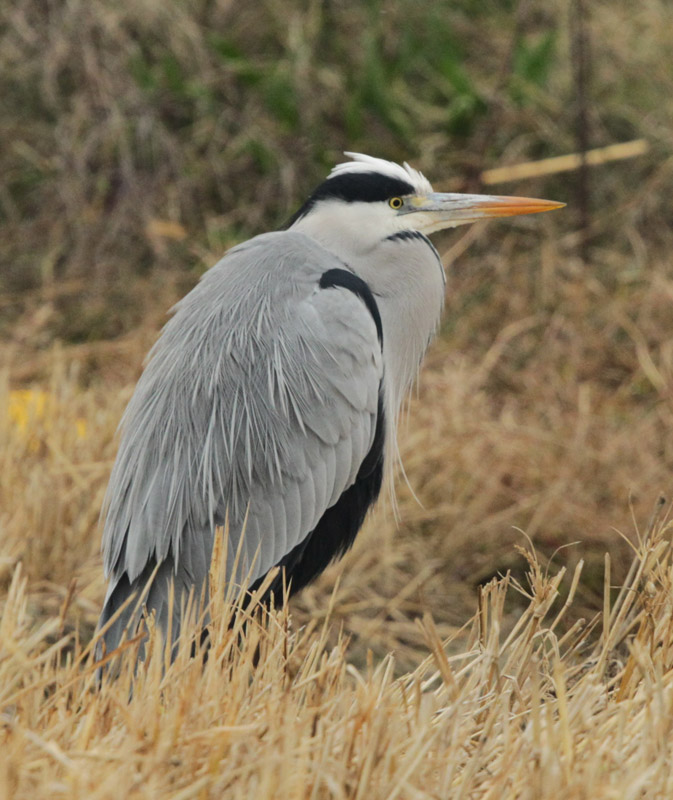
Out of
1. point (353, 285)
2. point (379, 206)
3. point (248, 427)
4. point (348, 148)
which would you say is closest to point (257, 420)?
point (248, 427)

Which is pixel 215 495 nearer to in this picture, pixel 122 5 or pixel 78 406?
pixel 78 406

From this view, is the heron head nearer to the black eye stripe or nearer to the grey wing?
the black eye stripe

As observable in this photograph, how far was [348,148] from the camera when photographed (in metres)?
5.77

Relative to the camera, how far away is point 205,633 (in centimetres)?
261

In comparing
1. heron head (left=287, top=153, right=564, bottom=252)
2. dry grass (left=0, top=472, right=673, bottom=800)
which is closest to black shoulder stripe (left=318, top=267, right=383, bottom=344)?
heron head (left=287, top=153, right=564, bottom=252)

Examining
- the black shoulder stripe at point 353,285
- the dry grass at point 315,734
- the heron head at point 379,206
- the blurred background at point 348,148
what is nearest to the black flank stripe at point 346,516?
the black shoulder stripe at point 353,285

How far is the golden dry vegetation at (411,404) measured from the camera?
1578 millimetres

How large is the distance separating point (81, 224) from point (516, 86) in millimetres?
2247

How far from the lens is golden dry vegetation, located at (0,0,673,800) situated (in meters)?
1.58

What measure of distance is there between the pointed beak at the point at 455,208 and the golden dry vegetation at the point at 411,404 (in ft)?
2.86

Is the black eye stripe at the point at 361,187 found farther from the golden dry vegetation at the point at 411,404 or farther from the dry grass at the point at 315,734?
the dry grass at the point at 315,734

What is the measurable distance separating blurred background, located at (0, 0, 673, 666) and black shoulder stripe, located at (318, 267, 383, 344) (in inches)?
64.8

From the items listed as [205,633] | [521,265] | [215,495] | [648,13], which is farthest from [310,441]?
[648,13]

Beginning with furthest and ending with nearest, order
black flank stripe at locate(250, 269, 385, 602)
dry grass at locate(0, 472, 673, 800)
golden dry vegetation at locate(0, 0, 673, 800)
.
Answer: black flank stripe at locate(250, 269, 385, 602)
golden dry vegetation at locate(0, 0, 673, 800)
dry grass at locate(0, 472, 673, 800)
